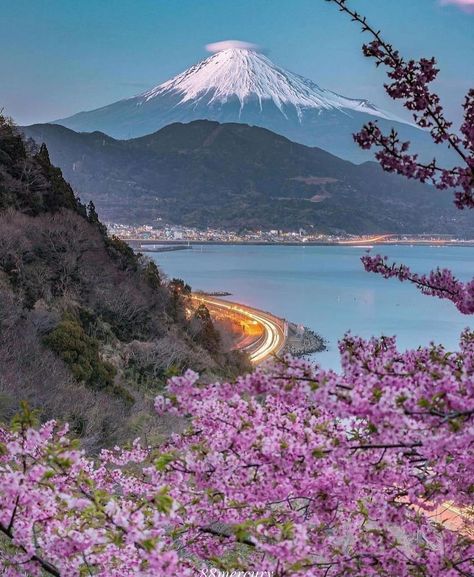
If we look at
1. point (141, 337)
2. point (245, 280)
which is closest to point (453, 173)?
point (141, 337)

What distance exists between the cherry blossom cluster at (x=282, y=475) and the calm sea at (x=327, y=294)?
19.1 metres

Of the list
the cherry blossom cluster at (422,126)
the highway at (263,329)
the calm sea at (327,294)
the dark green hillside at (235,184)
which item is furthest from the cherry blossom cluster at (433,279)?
the dark green hillside at (235,184)

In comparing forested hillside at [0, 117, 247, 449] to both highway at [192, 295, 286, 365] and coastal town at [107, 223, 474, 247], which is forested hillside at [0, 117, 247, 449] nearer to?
highway at [192, 295, 286, 365]

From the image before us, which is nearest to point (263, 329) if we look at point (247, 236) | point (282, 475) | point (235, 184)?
point (282, 475)

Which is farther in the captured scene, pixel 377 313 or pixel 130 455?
pixel 377 313

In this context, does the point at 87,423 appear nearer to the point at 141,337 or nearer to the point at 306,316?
the point at 141,337

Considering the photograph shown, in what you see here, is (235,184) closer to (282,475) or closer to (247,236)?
(247,236)

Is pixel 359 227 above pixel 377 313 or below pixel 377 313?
above

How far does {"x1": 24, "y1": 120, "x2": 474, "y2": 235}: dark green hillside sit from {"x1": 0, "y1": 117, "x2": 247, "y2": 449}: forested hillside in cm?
10777

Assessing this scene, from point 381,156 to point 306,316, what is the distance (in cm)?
4086

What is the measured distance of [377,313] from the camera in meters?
44.7

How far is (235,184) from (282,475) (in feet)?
534

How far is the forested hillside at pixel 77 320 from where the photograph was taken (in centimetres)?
766

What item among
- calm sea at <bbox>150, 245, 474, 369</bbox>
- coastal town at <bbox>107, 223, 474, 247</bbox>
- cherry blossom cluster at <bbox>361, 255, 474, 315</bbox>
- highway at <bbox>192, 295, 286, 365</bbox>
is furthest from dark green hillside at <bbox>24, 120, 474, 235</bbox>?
cherry blossom cluster at <bbox>361, 255, 474, 315</bbox>
